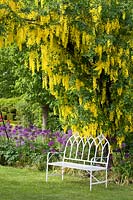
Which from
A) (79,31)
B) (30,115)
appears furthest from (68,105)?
(30,115)

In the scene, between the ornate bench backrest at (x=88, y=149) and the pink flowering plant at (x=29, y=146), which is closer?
the ornate bench backrest at (x=88, y=149)

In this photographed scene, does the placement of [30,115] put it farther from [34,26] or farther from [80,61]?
[34,26]

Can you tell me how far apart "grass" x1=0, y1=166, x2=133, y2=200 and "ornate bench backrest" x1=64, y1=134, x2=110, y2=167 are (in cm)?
44

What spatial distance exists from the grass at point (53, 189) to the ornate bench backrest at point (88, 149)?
1.44 feet

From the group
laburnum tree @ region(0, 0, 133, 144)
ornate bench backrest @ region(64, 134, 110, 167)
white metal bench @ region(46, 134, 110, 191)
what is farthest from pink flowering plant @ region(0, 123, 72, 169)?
laburnum tree @ region(0, 0, 133, 144)

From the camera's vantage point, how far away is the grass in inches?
266

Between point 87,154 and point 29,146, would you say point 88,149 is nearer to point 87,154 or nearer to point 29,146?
point 87,154

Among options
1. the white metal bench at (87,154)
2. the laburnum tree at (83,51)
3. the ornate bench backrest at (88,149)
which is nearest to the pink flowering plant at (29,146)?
the white metal bench at (87,154)

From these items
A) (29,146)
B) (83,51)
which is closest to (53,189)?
(83,51)

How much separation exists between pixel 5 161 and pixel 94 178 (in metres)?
2.84

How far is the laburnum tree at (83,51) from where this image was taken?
22.4 feet

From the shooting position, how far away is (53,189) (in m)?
7.35

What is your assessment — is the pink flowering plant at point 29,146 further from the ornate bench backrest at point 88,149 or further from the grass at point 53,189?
the grass at point 53,189

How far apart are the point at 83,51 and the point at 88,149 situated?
Answer: 6.85 ft
